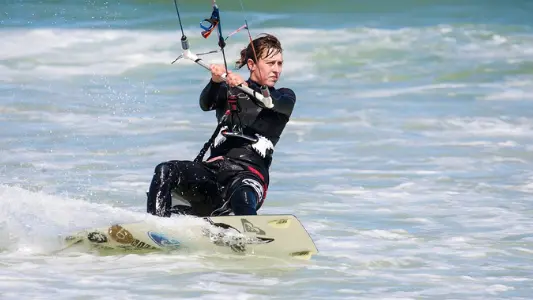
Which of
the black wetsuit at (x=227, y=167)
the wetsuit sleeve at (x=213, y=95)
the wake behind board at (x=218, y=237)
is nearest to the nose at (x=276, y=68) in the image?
the black wetsuit at (x=227, y=167)

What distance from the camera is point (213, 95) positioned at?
6730mm

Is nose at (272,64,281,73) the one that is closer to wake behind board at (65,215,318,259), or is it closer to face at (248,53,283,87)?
face at (248,53,283,87)

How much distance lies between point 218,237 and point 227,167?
1.42ft

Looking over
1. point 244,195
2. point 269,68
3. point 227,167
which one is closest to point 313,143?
point 269,68

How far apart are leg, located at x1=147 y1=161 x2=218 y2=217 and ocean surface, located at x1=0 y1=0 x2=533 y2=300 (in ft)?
0.47

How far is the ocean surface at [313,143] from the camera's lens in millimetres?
6227

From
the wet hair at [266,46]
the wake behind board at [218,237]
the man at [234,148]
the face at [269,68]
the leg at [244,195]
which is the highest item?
the wet hair at [266,46]

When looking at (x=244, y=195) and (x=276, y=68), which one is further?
(x=276, y=68)

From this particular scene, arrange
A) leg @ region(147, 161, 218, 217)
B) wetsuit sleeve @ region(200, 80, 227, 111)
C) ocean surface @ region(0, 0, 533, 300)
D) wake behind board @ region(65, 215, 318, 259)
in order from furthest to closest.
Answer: wetsuit sleeve @ region(200, 80, 227, 111) < leg @ region(147, 161, 218, 217) < wake behind board @ region(65, 215, 318, 259) < ocean surface @ region(0, 0, 533, 300)

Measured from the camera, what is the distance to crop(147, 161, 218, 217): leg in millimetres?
6488

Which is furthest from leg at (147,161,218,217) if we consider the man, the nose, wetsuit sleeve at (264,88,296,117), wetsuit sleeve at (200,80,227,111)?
the nose

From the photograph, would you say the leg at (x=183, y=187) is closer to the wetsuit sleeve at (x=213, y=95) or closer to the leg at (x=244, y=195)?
the leg at (x=244, y=195)

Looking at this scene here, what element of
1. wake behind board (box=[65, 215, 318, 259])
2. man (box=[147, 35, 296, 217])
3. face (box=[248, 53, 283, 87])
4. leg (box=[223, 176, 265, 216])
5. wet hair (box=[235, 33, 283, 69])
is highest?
wet hair (box=[235, 33, 283, 69])

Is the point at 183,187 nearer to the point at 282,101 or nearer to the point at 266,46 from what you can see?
the point at 282,101
